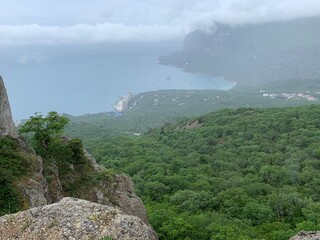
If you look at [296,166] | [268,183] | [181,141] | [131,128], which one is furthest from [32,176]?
[131,128]

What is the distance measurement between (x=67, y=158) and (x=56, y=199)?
6046 mm

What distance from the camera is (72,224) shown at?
1655 cm

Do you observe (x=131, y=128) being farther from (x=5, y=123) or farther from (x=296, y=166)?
(x=5, y=123)

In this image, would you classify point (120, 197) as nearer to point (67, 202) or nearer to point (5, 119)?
point (5, 119)

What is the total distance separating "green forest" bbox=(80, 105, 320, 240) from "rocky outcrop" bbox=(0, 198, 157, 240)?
60.2 ft

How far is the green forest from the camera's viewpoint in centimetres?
3937

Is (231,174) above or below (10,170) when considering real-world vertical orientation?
below

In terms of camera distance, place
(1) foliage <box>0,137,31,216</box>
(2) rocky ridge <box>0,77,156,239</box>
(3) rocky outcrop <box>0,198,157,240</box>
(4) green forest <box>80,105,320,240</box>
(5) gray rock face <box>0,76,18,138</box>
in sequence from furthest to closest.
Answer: (4) green forest <box>80,105,320,240</box>, (5) gray rock face <box>0,76,18,138</box>, (1) foliage <box>0,137,31,216</box>, (2) rocky ridge <box>0,77,156,239</box>, (3) rocky outcrop <box>0,198,157,240</box>

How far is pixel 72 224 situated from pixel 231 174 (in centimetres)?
4980

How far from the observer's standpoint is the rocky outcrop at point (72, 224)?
53.0ft

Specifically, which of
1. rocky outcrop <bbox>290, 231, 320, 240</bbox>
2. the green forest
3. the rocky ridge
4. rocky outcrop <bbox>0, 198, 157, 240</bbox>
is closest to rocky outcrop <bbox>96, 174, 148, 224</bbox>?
the rocky ridge

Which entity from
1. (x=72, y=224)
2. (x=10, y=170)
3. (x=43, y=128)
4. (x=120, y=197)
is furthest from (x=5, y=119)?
(x=72, y=224)

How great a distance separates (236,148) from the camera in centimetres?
8525

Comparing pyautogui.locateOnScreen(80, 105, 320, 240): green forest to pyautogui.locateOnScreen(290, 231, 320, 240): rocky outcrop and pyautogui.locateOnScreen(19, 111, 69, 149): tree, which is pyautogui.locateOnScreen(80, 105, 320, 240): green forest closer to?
pyautogui.locateOnScreen(290, 231, 320, 240): rocky outcrop
